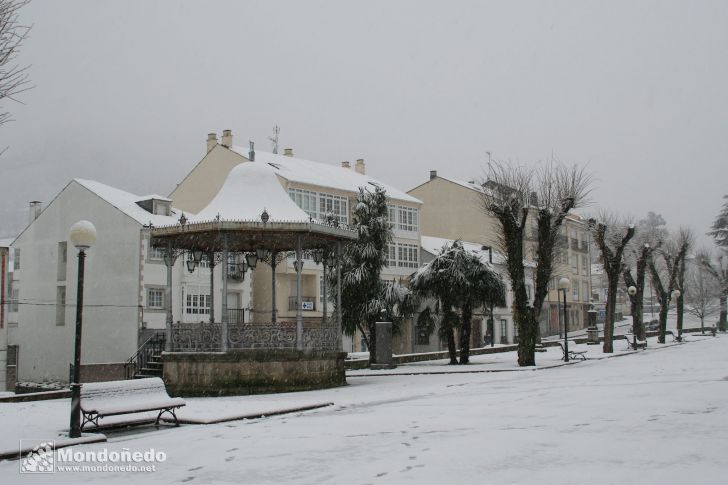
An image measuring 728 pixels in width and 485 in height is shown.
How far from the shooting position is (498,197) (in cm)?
2978

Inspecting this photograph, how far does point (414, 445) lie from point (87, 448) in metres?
4.51

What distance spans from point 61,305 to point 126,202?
665 cm

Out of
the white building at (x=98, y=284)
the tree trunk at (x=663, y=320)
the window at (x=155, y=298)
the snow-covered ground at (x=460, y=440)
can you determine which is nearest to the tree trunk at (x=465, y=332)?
the snow-covered ground at (x=460, y=440)

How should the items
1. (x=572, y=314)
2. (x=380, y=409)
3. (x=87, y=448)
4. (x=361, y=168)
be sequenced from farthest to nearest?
(x=572, y=314), (x=361, y=168), (x=380, y=409), (x=87, y=448)

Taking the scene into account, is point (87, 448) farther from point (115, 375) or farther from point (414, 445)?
point (115, 375)

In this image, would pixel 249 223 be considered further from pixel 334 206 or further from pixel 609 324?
pixel 334 206

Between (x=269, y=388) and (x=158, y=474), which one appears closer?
(x=158, y=474)

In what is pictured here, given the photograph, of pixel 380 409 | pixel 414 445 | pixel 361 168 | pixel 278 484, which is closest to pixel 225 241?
pixel 380 409

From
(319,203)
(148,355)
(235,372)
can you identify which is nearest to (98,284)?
(319,203)

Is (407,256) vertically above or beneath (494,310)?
above

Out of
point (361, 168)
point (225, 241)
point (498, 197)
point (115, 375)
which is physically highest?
point (361, 168)

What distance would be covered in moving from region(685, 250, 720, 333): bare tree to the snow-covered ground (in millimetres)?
61792

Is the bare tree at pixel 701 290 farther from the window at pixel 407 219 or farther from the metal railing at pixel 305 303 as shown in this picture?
the metal railing at pixel 305 303

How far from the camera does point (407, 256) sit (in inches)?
2101
